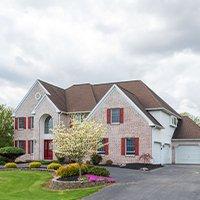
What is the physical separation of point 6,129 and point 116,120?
18792 millimetres

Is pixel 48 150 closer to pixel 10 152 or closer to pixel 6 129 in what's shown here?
pixel 10 152

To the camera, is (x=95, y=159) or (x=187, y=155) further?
(x=187, y=155)

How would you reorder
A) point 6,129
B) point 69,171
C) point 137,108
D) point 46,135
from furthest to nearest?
point 6,129
point 46,135
point 137,108
point 69,171

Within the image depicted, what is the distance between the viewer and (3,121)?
58562 mm

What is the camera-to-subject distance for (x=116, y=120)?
4462cm

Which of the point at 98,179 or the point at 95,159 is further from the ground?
the point at 95,159

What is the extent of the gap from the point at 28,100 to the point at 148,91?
48.0 ft

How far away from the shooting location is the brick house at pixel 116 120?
43.2 m

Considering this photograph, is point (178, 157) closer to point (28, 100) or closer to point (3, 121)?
point (28, 100)

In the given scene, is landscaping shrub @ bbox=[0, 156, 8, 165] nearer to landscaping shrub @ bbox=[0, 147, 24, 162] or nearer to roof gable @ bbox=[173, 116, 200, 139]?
landscaping shrub @ bbox=[0, 147, 24, 162]

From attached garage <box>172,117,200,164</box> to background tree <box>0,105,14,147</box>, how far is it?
20.1 m

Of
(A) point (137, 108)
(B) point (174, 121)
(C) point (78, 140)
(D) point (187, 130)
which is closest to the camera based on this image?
(C) point (78, 140)

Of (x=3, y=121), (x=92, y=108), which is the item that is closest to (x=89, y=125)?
(x=92, y=108)

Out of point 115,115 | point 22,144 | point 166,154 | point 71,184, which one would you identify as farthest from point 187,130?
point 71,184
